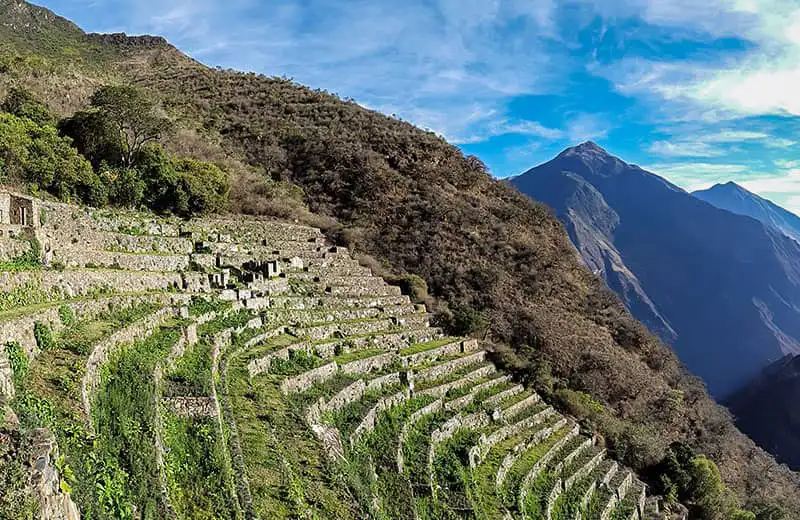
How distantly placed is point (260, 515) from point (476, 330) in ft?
62.8

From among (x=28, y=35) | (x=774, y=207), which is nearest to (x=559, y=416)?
(x=28, y=35)

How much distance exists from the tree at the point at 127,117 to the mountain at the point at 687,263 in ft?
176

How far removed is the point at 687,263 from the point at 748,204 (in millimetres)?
48855

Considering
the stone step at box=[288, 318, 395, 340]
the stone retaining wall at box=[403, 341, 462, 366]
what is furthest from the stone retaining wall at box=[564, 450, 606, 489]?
the stone step at box=[288, 318, 395, 340]

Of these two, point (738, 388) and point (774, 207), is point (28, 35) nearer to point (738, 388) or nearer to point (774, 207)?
point (738, 388)

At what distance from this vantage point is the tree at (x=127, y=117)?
25.9 metres

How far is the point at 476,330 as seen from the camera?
1026 inches

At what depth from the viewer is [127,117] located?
2689 centimetres

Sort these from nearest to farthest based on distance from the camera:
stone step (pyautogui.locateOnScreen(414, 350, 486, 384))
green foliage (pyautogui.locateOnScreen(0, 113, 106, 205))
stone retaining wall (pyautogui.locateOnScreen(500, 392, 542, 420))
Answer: stone step (pyautogui.locateOnScreen(414, 350, 486, 384)), stone retaining wall (pyautogui.locateOnScreen(500, 392, 542, 420)), green foliage (pyautogui.locateOnScreen(0, 113, 106, 205))

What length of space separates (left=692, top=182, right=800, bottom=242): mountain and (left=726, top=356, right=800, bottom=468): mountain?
8023 centimetres

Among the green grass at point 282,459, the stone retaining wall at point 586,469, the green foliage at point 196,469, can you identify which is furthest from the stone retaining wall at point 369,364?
the green foliage at point 196,469

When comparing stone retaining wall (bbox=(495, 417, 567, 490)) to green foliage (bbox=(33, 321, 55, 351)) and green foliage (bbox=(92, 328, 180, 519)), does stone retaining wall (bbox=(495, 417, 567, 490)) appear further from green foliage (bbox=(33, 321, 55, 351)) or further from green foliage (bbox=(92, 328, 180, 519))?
green foliage (bbox=(33, 321, 55, 351))

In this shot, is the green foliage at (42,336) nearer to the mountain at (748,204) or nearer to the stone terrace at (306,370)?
the stone terrace at (306,370)

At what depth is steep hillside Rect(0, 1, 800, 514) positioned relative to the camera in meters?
27.2
